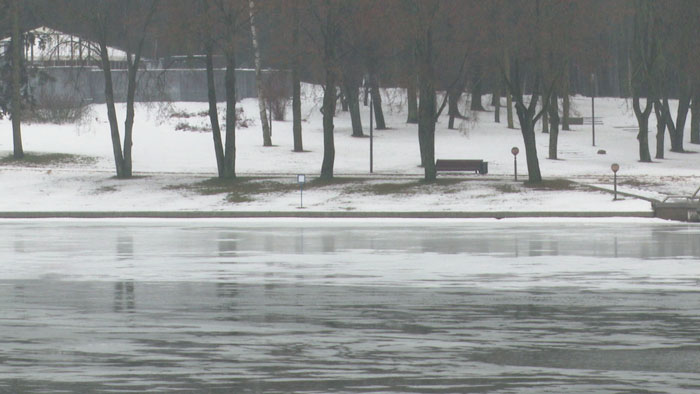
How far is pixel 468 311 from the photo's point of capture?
1609cm

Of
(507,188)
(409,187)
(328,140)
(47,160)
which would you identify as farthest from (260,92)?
(507,188)

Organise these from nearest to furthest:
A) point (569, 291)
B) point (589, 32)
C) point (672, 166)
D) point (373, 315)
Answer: point (373, 315)
point (569, 291)
point (589, 32)
point (672, 166)

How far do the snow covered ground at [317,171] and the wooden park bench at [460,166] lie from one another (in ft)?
1.58

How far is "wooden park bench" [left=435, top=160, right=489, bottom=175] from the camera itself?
184 feet

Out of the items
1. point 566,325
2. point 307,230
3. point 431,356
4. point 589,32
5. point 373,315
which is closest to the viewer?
point 431,356

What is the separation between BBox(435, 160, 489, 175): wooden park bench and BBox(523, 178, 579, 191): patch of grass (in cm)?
828

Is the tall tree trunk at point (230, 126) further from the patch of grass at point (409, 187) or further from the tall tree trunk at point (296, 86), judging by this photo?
the patch of grass at point (409, 187)

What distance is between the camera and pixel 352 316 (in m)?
15.7

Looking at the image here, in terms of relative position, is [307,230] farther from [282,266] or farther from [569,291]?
[569,291]

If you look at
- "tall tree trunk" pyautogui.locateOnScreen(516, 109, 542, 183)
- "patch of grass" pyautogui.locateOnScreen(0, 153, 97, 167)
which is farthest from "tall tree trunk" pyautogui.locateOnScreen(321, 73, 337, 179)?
"patch of grass" pyautogui.locateOnScreen(0, 153, 97, 167)

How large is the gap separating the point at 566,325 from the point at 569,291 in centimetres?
361

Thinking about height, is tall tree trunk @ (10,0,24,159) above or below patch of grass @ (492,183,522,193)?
above

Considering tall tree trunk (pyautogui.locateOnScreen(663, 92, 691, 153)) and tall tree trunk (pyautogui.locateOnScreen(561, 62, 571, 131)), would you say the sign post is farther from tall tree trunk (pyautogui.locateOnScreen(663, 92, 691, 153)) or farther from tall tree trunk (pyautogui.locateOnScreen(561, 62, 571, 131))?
tall tree trunk (pyautogui.locateOnScreen(663, 92, 691, 153))

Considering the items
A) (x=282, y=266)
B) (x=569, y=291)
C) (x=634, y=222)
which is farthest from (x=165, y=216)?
(x=569, y=291)
